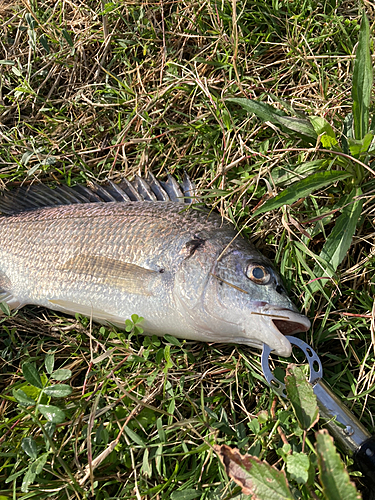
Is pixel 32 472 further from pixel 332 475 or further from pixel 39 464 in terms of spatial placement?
pixel 332 475

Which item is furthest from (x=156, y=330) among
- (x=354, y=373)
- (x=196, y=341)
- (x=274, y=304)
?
(x=354, y=373)

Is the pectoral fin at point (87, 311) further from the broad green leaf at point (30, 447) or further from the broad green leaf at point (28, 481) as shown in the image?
the broad green leaf at point (28, 481)

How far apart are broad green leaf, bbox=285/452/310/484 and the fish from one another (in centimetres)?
68

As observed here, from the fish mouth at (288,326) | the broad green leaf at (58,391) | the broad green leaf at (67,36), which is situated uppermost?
the broad green leaf at (67,36)

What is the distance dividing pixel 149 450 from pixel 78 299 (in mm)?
1137

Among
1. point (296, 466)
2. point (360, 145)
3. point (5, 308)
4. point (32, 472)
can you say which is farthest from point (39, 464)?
point (360, 145)

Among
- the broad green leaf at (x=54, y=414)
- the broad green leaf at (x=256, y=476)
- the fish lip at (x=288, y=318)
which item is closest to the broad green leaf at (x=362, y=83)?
the fish lip at (x=288, y=318)

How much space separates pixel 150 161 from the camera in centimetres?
324

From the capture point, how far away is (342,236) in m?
2.41

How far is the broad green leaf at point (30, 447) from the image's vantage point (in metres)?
2.29

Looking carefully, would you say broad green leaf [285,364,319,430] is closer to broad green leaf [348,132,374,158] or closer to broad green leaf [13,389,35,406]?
broad green leaf [348,132,374,158]

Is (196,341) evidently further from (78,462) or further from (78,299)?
(78,462)

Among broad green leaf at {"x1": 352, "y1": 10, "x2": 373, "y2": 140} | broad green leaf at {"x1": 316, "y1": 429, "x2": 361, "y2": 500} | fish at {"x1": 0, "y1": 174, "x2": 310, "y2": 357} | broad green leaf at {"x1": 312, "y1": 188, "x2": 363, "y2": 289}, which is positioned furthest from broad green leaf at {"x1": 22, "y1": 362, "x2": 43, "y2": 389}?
broad green leaf at {"x1": 352, "y1": 10, "x2": 373, "y2": 140}

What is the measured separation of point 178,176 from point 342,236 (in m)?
1.40
